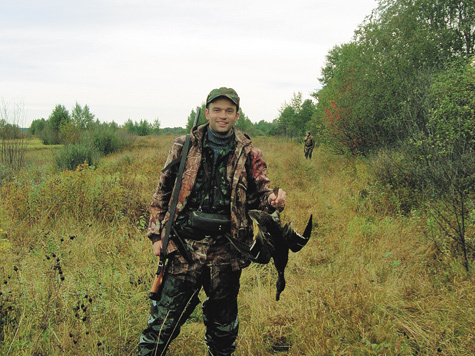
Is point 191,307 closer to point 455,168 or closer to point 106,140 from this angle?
point 455,168

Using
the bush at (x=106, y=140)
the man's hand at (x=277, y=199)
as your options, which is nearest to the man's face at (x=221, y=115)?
the man's hand at (x=277, y=199)

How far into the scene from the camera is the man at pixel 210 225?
6.83 feet

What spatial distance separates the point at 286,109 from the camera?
131ft

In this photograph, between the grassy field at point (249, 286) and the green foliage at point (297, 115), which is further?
the green foliage at point (297, 115)

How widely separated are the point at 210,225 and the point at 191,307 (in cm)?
65

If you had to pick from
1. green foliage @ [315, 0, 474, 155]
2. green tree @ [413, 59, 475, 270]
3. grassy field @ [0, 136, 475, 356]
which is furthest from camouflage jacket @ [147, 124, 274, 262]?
green foliage @ [315, 0, 474, 155]

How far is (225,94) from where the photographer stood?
216 centimetres

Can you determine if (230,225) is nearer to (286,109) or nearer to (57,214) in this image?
(57,214)

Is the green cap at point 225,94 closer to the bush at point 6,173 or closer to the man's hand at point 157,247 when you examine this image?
the man's hand at point 157,247

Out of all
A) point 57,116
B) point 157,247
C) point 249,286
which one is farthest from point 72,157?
point 57,116

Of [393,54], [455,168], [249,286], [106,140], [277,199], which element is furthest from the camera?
[106,140]

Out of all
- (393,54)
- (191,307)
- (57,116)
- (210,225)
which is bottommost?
(191,307)

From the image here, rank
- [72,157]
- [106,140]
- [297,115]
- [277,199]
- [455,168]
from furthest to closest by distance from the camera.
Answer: [297,115] < [106,140] < [72,157] < [455,168] < [277,199]

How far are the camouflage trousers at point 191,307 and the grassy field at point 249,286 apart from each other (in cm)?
39
